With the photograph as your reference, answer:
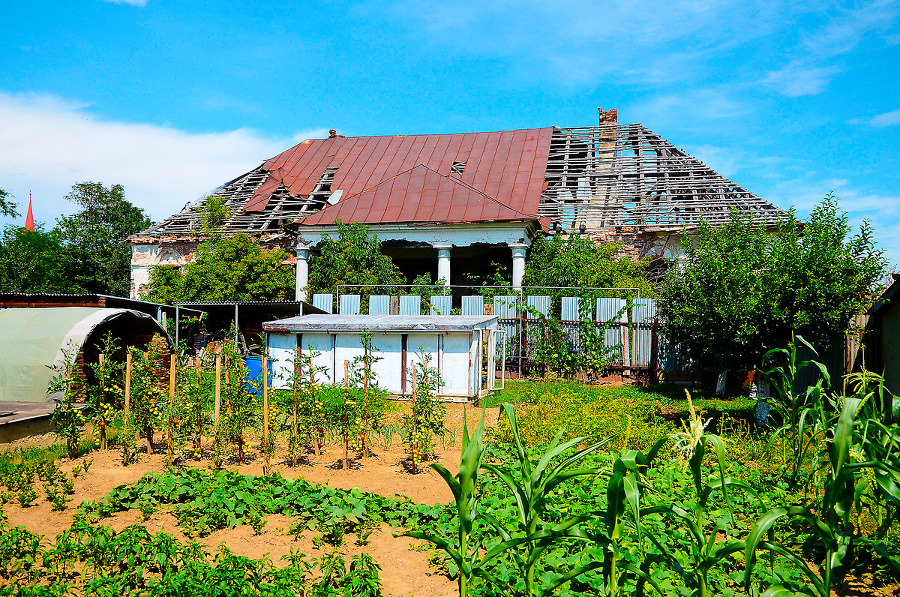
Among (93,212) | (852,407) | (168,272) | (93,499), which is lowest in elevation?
(93,499)

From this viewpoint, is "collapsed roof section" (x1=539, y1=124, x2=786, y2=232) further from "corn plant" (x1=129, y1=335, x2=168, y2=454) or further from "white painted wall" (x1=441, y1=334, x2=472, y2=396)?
"corn plant" (x1=129, y1=335, x2=168, y2=454)

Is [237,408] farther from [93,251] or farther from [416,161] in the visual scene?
[93,251]

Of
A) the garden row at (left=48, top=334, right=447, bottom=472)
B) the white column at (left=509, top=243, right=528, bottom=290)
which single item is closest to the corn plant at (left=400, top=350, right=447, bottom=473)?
the garden row at (left=48, top=334, right=447, bottom=472)

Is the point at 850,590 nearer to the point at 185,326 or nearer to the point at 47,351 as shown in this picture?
the point at 47,351

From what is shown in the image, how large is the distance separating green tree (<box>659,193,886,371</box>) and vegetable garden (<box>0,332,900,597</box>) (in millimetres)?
783

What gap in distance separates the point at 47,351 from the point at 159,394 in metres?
3.40

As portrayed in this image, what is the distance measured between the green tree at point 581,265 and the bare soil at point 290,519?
9.99 m

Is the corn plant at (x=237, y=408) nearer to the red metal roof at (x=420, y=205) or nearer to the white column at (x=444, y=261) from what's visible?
the white column at (x=444, y=261)

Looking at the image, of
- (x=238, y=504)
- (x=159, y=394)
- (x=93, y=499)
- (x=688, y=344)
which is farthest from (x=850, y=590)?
(x=688, y=344)

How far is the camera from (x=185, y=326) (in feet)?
60.3

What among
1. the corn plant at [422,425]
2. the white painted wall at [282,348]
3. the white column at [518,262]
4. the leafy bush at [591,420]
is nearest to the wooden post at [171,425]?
the corn plant at [422,425]

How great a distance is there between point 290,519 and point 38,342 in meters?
7.44

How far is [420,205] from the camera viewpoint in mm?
22781

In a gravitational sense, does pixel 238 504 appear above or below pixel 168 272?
below
